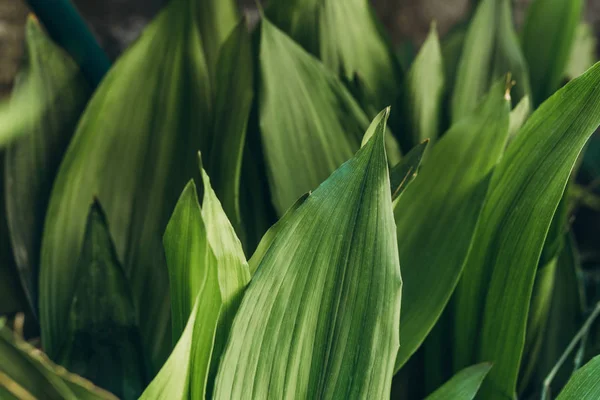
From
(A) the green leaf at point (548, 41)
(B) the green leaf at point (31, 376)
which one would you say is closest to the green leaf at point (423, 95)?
(A) the green leaf at point (548, 41)

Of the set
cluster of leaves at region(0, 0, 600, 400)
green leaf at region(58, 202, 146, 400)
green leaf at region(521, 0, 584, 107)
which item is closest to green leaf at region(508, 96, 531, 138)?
cluster of leaves at region(0, 0, 600, 400)

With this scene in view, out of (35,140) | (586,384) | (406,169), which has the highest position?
(35,140)

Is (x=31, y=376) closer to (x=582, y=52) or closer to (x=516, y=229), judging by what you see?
(x=516, y=229)

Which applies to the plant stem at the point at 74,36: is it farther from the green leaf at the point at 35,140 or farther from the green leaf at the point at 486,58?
the green leaf at the point at 486,58

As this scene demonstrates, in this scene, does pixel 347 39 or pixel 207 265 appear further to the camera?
pixel 347 39

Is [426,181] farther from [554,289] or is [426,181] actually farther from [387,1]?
[387,1]

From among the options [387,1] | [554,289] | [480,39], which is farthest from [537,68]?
[387,1]

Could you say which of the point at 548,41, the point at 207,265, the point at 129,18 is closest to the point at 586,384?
the point at 207,265
